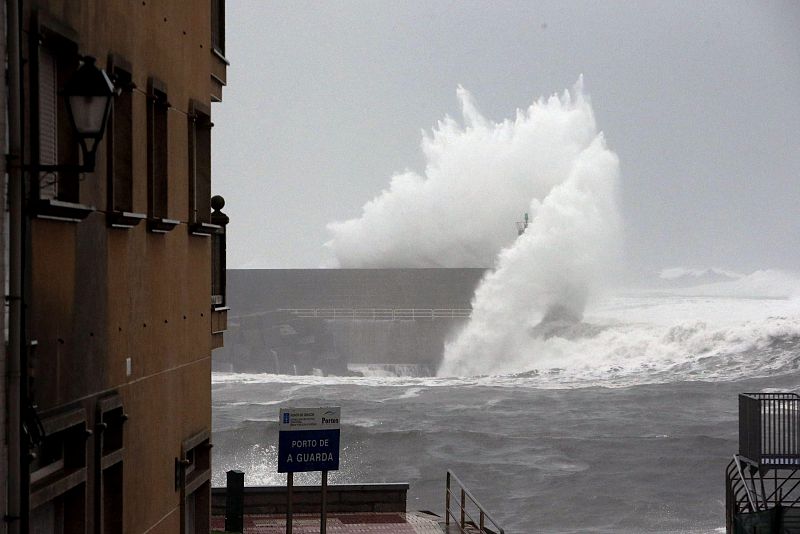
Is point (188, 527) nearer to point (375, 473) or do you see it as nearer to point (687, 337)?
point (375, 473)

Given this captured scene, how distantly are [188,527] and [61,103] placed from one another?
5.21 meters

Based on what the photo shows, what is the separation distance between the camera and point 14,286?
5.43 metres

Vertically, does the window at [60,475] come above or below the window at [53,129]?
below

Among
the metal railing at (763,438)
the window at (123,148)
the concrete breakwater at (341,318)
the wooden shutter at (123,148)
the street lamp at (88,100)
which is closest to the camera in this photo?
the street lamp at (88,100)

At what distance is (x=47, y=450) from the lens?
632cm

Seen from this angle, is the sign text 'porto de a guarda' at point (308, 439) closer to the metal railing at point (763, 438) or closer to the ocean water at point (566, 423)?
the metal railing at point (763, 438)

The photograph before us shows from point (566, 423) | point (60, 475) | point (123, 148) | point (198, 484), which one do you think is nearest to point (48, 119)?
point (123, 148)

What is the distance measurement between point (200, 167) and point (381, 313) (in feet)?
280

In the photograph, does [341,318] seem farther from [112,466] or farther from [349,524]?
[112,466]

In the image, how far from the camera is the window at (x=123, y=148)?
7.30 meters

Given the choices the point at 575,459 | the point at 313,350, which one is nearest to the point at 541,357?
the point at 313,350

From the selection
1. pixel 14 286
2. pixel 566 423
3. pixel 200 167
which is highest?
pixel 200 167

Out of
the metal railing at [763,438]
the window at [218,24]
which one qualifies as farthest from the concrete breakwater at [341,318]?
the window at [218,24]

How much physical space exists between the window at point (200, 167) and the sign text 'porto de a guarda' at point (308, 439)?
1920 mm
